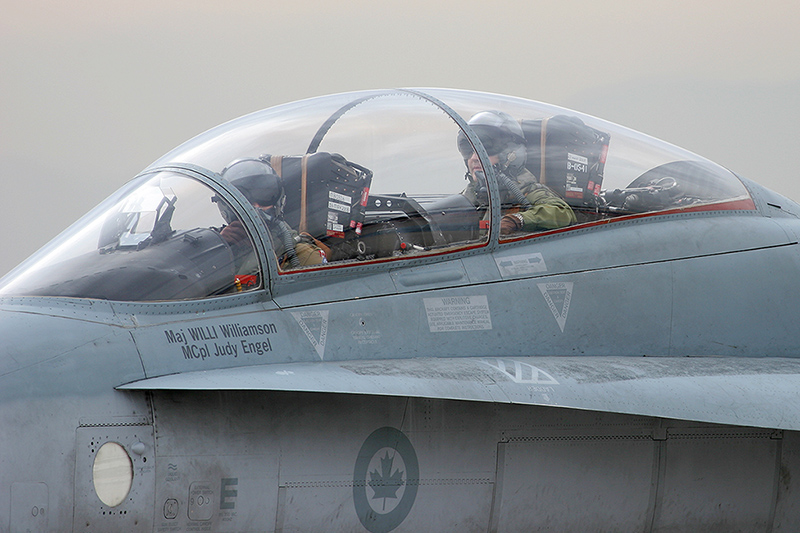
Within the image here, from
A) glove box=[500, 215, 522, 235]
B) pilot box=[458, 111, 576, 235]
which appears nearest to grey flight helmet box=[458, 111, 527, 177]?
pilot box=[458, 111, 576, 235]

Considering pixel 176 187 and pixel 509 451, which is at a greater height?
pixel 176 187

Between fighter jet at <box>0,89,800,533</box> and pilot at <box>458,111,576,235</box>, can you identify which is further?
pilot at <box>458,111,576,235</box>

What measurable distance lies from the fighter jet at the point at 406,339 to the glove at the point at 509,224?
0.05 feet

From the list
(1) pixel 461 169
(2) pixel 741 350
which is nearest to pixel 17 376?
(1) pixel 461 169

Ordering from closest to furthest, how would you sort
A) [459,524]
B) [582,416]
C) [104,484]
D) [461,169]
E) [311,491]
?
[104,484] → [311,491] → [459,524] → [582,416] → [461,169]

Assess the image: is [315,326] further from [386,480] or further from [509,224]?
[509,224]

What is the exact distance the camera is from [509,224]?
511 cm

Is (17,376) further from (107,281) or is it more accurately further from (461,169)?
(461,169)

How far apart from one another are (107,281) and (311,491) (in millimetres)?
1440

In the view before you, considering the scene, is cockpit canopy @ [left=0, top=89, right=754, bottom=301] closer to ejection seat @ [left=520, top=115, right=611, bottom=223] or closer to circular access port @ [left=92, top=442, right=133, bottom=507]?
ejection seat @ [left=520, top=115, right=611, bottom=223]

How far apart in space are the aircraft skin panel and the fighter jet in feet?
0.06

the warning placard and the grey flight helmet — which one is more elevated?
the grey flight helmet

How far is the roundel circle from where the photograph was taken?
4277 millimetres

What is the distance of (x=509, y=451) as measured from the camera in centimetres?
459
